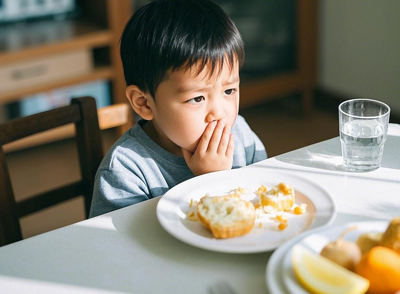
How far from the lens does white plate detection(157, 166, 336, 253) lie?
2.70 ft

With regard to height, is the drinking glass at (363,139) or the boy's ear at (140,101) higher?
the boy's ear at (140,101)

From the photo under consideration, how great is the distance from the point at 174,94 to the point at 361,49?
2.06m

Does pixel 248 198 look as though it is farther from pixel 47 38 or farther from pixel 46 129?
pixel 47 38

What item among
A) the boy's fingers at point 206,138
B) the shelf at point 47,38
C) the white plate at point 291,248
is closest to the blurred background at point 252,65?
the shelf at point 47,38

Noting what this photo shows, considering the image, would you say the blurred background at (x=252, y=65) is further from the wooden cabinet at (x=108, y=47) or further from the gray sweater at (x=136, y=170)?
the gray sweater at (x=136, y=170)

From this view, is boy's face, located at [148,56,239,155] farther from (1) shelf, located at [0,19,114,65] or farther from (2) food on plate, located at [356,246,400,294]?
(1) shelf, located at [0,19,114,65]

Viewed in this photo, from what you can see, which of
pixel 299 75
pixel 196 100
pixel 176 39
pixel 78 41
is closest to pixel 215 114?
pixel 196 100

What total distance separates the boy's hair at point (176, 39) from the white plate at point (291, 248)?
43cm

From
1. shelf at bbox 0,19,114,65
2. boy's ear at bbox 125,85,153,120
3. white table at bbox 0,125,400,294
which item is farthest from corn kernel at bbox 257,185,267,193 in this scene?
shelf at bbox 0,19,114,65

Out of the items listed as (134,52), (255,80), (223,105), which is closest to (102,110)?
(134,52)

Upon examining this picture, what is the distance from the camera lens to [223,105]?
1141 mm

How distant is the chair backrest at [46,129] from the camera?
1.14 meters

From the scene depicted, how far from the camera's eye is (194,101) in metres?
1.15

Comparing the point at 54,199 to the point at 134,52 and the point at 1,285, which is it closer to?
the point at 134,52
